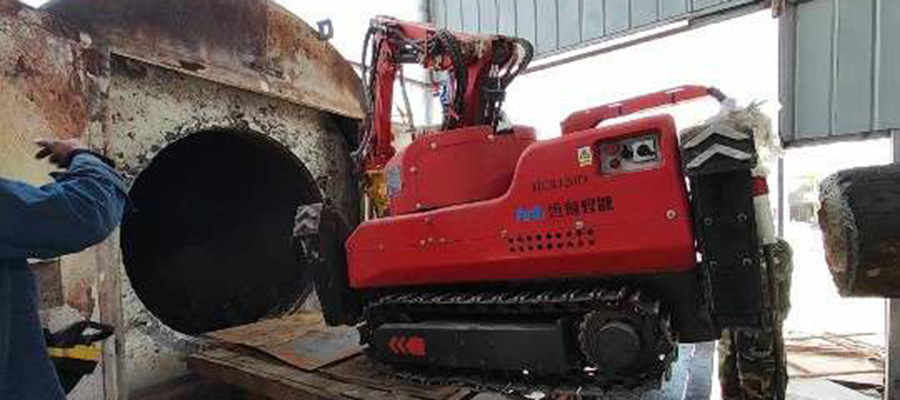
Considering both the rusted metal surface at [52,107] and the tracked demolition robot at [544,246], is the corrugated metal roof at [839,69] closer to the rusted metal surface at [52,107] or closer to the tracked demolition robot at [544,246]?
the tracked demolition robot at [544,246]

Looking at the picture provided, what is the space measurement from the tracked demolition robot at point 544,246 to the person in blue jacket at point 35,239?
1.33 meters

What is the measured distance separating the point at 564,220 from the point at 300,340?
1890 mm

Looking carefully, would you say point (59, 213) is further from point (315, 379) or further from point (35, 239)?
point (315, 379)

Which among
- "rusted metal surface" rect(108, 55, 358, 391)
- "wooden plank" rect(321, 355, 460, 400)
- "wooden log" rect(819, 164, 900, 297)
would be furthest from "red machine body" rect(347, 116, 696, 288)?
"rusted metal surface" rect(108, 55, 358, 391)

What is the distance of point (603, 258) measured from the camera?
2246 millimetres

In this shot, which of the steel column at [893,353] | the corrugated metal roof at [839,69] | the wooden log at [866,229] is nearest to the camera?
the wooden log at [866,229]

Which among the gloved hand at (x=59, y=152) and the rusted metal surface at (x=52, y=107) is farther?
the rusted metal surface at (x=52, y=107)

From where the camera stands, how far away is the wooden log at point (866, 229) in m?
0.93

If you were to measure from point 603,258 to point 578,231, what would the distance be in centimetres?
14

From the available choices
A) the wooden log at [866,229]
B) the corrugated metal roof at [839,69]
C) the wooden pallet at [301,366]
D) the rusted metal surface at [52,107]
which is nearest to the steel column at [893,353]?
the corrugated metal roof at [839,69]

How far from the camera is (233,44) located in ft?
13.5

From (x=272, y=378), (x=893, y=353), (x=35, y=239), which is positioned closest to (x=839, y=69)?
(x=893, y=353)

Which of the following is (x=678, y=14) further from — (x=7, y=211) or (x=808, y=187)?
(x=7, y=211)

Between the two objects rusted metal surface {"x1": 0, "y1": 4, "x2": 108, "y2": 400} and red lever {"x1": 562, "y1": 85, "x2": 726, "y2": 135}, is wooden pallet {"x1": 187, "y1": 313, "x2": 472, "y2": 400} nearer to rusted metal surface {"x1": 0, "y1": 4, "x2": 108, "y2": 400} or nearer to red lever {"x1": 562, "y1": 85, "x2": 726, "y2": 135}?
rusted metal surface {"x1": 0, "y1": 4, "x2": 108, "y2": 400}
